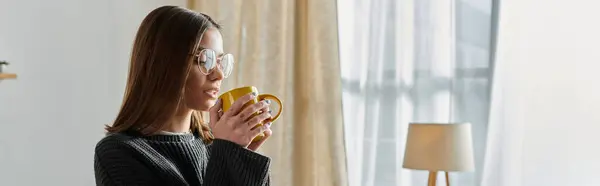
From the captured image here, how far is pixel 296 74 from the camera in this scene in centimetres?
329

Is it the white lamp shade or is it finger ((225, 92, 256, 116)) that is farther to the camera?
the white lamp shade

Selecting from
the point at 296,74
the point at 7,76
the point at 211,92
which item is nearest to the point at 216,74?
the point at 211,92

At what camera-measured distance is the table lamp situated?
8.58ft

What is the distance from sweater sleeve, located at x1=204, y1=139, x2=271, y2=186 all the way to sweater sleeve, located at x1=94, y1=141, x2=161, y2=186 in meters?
0.09

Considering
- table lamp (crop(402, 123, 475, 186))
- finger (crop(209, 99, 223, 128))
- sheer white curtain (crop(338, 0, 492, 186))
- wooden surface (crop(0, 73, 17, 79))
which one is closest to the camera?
finger (crop(209, 99, 223, 128))

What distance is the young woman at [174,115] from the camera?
45.6 inches

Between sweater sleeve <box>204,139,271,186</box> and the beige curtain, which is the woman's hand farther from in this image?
the beige curtain

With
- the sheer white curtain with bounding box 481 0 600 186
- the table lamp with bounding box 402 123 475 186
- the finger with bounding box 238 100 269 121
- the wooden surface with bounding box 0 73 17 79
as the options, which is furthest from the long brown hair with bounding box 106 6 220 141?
the sheer white curtain with bounding box 481 0 600 186

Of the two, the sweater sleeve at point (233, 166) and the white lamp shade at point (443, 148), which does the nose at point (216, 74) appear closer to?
the sweater sleeve at point (233, 166)

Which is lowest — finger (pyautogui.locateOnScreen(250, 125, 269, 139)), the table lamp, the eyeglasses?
the table lamp

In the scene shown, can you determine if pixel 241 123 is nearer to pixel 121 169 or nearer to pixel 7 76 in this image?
pixel 121 169

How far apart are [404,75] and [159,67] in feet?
6.67

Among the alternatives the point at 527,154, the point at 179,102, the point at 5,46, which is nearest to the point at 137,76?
the point at 179,102

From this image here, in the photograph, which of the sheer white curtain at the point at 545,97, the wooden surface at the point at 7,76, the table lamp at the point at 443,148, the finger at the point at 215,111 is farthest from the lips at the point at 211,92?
the sheer white curtain at the point at 545,97
